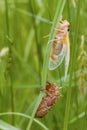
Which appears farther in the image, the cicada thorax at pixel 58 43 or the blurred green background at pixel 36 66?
the blurred green background at pixel 36 66

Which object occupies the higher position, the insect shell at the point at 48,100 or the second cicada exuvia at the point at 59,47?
the second cicada exuvia at the point at 59,47

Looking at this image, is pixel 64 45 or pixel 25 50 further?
pixel 25 50

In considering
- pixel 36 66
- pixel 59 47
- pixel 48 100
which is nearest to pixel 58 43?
pixel 59 47

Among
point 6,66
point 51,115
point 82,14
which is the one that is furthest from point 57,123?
point 82,14

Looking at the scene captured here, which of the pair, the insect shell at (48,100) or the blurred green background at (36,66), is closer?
the insect shell at (48,100)

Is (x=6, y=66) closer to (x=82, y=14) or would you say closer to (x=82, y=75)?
Result: (x=82, y=75)
